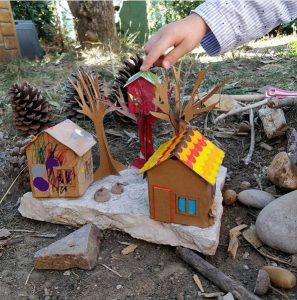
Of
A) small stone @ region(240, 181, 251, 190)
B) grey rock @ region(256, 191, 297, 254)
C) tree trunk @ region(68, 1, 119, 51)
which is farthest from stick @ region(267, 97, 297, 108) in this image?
tree trunk @ region(68, 1, 119, 51)

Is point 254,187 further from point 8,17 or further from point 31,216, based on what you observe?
point 8,17

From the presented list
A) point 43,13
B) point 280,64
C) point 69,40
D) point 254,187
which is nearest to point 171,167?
point 254,187

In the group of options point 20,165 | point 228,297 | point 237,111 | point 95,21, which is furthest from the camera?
point 95,21

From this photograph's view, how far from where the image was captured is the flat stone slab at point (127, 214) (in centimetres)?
108

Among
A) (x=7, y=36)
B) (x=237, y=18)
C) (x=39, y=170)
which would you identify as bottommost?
(x=39, y=170)

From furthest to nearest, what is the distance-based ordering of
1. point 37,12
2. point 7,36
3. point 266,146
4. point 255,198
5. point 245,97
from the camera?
point 37,12 → point 7,36 → point 245,97 → point 266,146 → point 255,198

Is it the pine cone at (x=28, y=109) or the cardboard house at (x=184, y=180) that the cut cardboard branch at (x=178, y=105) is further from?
the pine cone at (x=28, y=109)

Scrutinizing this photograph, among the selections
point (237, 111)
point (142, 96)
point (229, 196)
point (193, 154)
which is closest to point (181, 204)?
point (193, 154)

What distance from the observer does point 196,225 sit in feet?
3.58

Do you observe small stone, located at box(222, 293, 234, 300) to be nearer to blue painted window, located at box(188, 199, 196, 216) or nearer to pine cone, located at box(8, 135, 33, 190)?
blue painted window, located at box(188, 199, 196, 216)

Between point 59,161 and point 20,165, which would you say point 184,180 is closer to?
point 59,161

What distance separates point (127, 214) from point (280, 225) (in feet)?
1.38

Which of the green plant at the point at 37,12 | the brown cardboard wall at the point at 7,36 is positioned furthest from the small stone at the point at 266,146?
the green plant at the point at 37,12

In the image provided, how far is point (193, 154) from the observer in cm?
105
